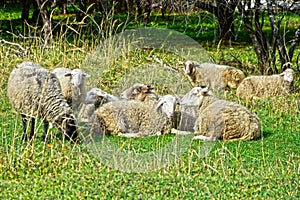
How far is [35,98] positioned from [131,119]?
56.1 inches

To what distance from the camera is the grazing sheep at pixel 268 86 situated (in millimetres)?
10602

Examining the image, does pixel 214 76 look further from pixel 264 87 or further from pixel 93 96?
pixel 93 96

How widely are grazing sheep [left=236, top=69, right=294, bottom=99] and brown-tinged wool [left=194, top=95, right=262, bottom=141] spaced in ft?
8.53

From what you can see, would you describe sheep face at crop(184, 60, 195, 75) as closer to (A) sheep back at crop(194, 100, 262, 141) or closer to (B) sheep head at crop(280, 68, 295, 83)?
(B) sheep head at crop(280, 68, 295, 83)

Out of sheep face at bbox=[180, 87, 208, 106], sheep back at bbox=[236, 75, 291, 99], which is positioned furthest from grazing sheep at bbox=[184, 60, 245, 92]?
sheep face at bbox=[180, 87, 208, 106]

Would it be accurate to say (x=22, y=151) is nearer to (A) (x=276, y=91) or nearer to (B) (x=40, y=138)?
(B) (x=40, y=138)

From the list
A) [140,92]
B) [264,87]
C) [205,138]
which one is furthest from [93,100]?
[264,87]

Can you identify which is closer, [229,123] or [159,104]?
[229,123]

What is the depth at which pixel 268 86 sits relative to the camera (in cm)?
1064

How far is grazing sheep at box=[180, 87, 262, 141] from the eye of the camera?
7812mm

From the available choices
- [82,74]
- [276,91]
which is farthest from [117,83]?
[276,91]

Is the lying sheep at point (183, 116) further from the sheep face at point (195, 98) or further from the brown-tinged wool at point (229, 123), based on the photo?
the brown-tinged wool at point (229, 123)

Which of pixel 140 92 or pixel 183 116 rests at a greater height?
pixel 140 92

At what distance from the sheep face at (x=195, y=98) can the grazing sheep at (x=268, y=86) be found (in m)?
2.11
